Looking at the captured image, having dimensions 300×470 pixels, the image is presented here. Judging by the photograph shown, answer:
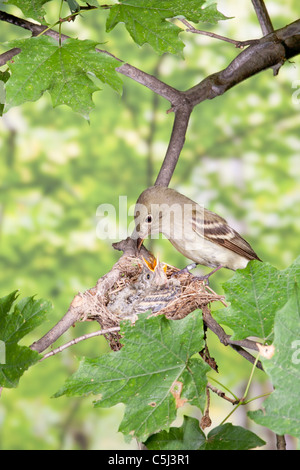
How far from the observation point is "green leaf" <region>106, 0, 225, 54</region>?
5.36 feet

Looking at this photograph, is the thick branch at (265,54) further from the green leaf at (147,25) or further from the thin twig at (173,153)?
the green leaf at (147,25)

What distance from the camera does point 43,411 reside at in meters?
5.44

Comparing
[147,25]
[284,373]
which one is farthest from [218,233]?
[284,373]

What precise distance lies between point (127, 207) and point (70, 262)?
73 centimetres

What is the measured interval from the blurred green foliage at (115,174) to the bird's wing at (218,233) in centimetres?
194

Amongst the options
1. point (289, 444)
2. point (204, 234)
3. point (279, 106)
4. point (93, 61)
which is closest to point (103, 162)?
point (279, 106)

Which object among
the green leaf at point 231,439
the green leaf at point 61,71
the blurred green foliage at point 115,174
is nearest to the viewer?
the green leaf at point 231,439

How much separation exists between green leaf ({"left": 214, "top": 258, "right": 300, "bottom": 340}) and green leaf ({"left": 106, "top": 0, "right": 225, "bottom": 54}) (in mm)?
817

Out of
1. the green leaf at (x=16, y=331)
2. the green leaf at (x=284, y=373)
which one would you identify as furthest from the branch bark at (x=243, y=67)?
the green leaf at (x=284, y=373)

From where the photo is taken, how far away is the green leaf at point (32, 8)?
1.65 m

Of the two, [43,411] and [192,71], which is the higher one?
[192,71]

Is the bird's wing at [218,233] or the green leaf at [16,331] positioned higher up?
the bird's wing at [218,233]
